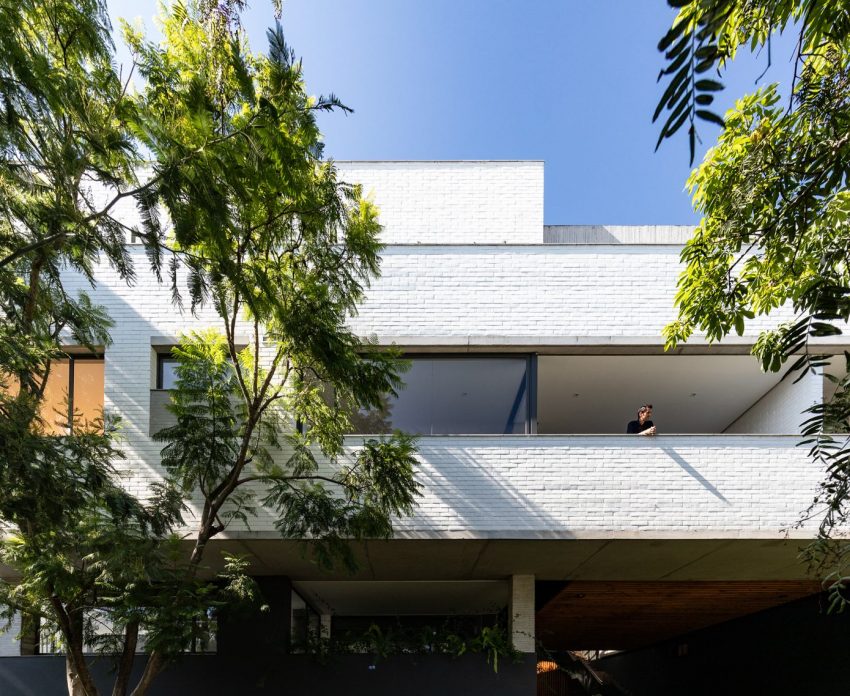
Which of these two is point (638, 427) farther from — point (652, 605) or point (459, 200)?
point (652, 605)

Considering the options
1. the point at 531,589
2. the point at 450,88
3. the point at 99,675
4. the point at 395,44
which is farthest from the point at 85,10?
the point at 531,589

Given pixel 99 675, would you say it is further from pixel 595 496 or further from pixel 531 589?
pixel 595 496

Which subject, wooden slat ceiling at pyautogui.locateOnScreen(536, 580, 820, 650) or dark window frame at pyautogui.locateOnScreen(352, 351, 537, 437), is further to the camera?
wooden slat ceiling at pyautogui.locateOnScreen(536, 580, 820, 650)

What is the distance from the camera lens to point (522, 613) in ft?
30.8

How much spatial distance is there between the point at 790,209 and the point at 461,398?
5.59 metres

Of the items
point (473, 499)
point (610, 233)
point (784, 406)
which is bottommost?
point (473, 499)

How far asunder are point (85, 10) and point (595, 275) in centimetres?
635

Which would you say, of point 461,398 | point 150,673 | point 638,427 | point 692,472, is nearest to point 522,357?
point 461,398

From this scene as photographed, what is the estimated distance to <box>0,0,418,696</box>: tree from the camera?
4371 mm

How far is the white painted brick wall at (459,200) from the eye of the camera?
10.4 metres

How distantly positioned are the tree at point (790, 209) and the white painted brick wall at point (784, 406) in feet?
13.3

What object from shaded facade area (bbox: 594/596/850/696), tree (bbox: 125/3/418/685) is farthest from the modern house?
shaded facade area (bbox: 594/596/850/696)

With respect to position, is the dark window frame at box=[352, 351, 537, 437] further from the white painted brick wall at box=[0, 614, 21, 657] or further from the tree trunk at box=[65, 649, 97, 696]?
the white painted brick wall at box=[0, 614, 21, 657]

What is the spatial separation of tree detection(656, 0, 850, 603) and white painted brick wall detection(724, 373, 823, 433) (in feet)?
13.3
